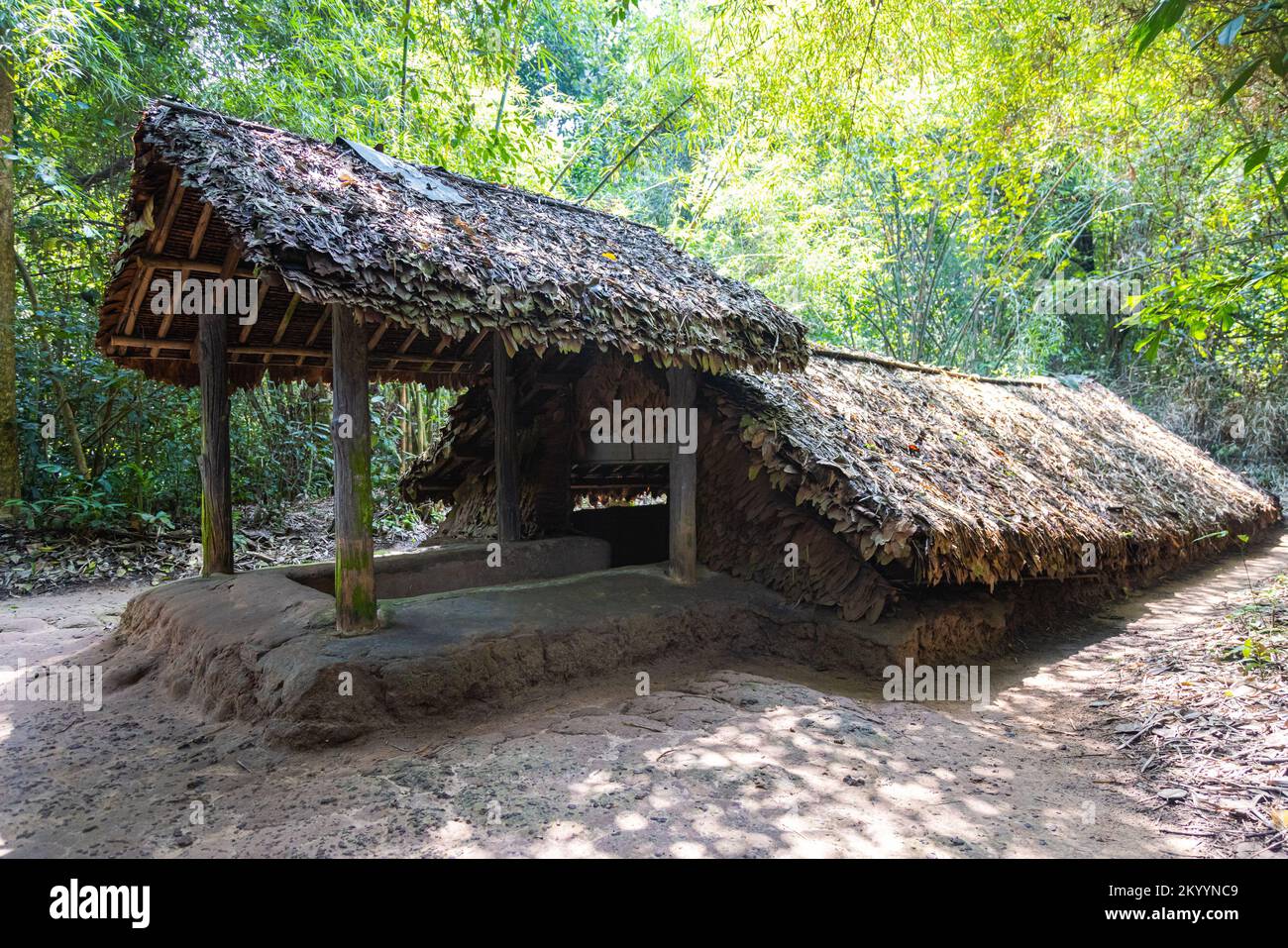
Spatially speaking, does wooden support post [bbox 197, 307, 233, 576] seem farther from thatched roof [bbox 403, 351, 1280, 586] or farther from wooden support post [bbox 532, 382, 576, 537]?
wooden support post [bbox 532, 382, 576, 537]

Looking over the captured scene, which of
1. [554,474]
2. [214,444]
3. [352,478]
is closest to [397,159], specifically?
[352,478]

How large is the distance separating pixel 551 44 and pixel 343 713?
75.9 feet

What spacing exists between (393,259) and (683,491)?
2676 mm

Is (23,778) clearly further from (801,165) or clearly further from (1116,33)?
(801,165)

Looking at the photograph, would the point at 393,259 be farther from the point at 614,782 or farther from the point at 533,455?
the point at 533,455

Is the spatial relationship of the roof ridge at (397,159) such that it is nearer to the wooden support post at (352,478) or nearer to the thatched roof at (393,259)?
the thatched roof at (393,259)

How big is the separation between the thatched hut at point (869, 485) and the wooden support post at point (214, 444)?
7.43 ft

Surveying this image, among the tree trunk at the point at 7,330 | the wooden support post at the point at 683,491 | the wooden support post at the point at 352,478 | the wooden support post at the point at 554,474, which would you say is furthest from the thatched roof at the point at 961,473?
the tree trunk at the point at 7,330

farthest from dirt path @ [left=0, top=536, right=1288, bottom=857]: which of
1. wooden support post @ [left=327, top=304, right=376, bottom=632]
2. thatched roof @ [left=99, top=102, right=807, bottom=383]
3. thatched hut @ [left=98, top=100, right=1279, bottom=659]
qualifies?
thatched roof @ [left=99, top=102, right=807, bottom=383]

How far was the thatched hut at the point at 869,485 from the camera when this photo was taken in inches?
187

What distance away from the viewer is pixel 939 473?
17.6 feet

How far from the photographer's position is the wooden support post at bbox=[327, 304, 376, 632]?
373cm

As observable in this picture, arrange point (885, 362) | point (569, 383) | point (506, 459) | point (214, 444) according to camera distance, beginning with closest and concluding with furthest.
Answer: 1. point (214, 444)
2. point (506, 459)
3. point (569, 383)
4. point (885, 362)

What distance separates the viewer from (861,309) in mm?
13227
